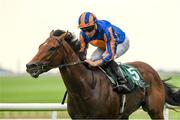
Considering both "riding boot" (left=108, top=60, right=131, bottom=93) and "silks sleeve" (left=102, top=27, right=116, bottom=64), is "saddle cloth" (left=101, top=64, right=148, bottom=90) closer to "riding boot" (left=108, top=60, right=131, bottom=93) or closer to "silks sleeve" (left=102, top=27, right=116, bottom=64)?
Answer: "riding boot" (left=108, top=60, right=131, bottom=93)

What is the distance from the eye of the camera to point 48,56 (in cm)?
725

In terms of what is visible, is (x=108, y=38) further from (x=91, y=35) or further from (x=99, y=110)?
(x=99, y=110)

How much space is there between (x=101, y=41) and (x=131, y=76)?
619 mm

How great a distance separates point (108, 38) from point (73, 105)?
0.84 metres

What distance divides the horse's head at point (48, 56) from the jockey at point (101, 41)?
31cm

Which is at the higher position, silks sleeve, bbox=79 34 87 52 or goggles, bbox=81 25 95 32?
goggles, bbox=81 25 95 32

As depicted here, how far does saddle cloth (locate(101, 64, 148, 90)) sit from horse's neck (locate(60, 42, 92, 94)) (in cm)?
35

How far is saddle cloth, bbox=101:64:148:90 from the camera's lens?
783 centimetres

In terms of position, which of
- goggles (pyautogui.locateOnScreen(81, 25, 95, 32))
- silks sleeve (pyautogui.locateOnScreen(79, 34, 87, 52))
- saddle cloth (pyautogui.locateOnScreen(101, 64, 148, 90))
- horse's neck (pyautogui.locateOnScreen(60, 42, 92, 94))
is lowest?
saddle cloth (pyautogui.locateOnScreen(101, 64, 148, 90))

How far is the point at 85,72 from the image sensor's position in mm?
7637

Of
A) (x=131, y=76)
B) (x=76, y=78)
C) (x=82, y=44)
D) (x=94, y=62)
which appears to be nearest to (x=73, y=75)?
(x=76, y=78)

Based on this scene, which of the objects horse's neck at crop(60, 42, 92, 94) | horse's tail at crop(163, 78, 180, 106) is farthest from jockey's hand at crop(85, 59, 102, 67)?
horse's tail at crop(163, 78, 180, 106)

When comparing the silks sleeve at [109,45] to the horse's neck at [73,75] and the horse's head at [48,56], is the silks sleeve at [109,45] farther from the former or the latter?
the horse's head at [48,56]

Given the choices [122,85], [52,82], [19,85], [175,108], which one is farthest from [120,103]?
[52,82]
